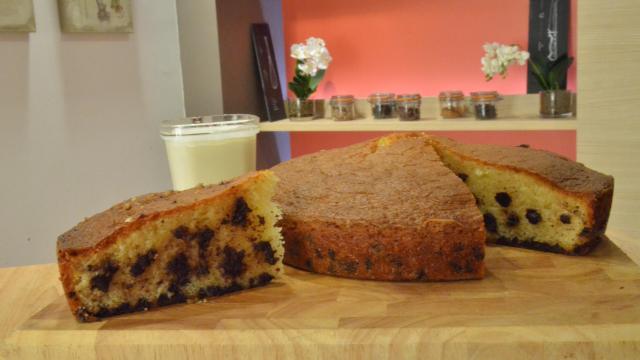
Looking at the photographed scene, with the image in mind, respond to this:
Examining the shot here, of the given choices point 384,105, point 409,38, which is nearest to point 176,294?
point 384,105

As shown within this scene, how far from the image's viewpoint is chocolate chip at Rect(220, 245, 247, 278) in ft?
3.11

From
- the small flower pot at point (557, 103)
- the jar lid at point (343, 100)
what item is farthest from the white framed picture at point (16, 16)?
the small flower pot at point (557, 103)

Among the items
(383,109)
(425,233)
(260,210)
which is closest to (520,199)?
(425,233)

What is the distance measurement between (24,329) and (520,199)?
779mm

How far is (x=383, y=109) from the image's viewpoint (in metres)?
2.50

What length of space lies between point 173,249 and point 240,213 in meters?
0.11

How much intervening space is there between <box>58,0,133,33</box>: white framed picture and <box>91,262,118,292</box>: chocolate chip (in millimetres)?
1650

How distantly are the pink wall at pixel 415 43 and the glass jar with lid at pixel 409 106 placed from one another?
0.97 ft

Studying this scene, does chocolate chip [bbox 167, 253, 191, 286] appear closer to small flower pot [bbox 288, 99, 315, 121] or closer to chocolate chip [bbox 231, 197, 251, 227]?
chocolate chip [bbox 231, 197, 251, 227]

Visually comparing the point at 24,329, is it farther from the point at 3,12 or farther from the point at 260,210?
the point at 3,12

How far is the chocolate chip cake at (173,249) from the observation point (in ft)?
2.86

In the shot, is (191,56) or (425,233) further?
(191,56)

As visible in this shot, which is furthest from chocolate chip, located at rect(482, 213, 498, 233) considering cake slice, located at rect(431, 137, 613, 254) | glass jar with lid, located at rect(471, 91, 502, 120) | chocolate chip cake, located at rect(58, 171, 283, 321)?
glass jar with lid, located at rect(471, 91, 502, 120)

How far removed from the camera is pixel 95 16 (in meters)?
2.37
